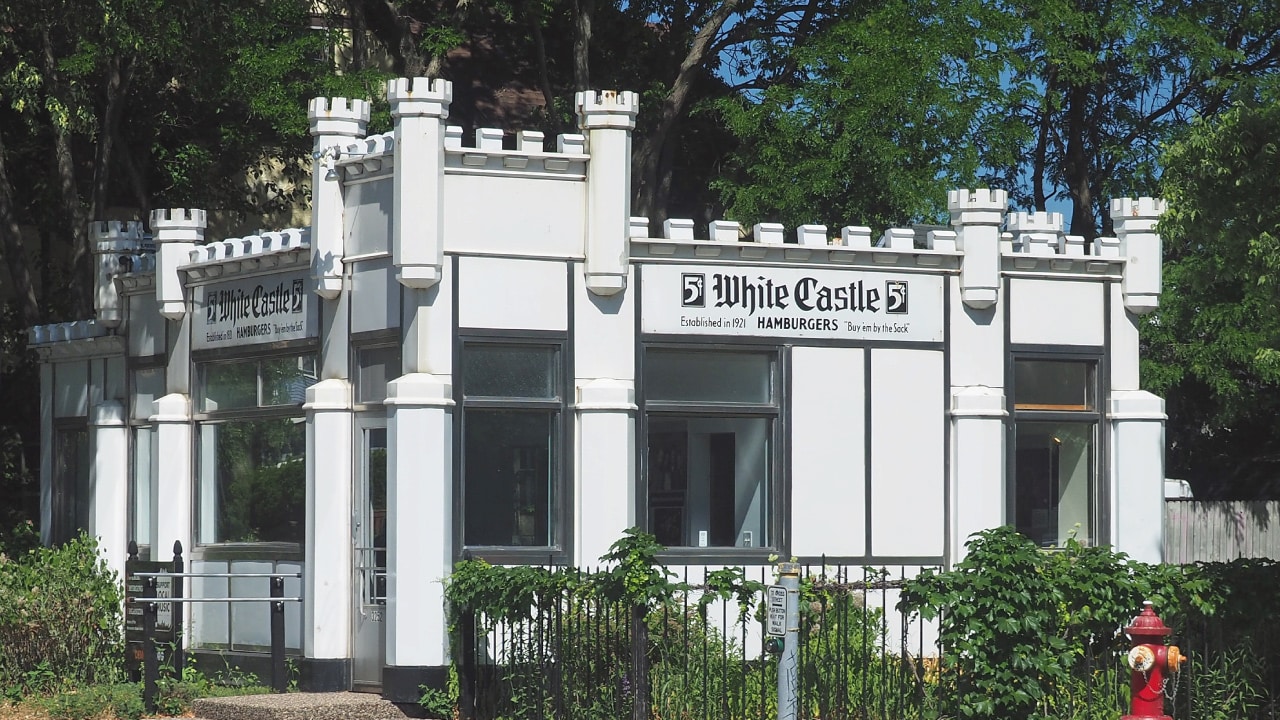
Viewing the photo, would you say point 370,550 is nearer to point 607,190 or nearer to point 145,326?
point 607,190

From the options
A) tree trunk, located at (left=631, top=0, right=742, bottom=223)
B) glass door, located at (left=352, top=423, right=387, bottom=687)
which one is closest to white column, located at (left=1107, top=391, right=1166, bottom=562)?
glass door, located at (left=352, top=423, right=387, bottom=687)

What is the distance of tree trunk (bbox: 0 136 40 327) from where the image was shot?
24.9m

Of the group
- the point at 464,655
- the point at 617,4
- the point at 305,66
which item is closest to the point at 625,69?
the point at 617,4

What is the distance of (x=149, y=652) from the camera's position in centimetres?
1577

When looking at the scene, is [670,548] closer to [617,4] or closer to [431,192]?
[431,192]

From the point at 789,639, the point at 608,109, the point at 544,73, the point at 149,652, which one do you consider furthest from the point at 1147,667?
the point at 544,73

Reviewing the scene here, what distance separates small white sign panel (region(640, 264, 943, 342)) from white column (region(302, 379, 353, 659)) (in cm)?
283

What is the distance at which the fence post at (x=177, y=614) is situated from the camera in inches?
654

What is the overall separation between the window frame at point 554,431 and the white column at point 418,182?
698mm

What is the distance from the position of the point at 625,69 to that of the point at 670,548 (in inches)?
610

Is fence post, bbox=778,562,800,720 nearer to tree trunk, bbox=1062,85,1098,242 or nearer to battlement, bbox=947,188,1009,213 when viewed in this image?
battlement, bbox=947,188,1009,213

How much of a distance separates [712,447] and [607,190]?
2.53m

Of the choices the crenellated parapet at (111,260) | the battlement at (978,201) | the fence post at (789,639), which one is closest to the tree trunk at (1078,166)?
the battlement at (978,201)

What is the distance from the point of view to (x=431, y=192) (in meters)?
15.3
